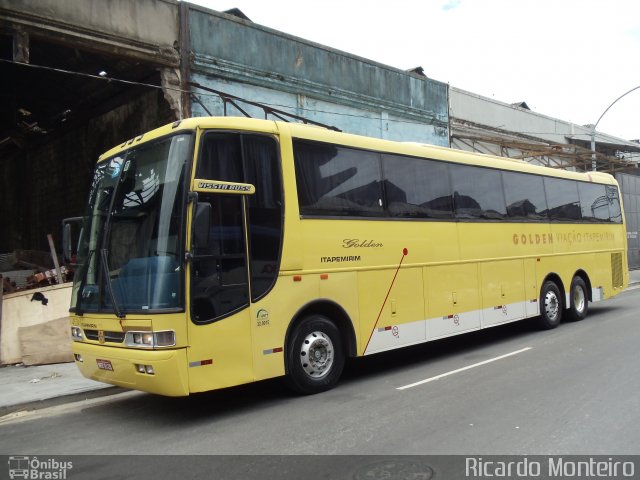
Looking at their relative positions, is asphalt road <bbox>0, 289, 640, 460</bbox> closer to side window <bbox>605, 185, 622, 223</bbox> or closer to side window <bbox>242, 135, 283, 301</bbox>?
side window <bbox>242, 135, 283, 301</bbox>

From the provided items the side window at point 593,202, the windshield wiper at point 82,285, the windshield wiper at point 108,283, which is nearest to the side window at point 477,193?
the side window at point 593,202

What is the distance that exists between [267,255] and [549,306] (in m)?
7.58

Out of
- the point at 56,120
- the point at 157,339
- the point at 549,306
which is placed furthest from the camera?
the point at 56,120

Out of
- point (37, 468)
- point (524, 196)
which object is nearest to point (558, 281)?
point (524, 196)

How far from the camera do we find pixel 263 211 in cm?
632

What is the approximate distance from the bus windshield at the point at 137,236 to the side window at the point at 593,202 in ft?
35.0

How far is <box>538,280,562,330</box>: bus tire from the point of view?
11.1 meters

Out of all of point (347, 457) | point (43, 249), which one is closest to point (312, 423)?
point (347, 457)

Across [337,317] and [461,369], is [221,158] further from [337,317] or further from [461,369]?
[461,369]

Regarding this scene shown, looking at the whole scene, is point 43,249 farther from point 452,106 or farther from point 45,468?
point 452,106

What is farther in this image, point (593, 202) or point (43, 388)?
point (593, 202)

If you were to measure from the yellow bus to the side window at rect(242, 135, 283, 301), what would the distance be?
0.02 m

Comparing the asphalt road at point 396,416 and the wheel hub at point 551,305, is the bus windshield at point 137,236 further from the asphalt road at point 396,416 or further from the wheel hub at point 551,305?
the wheel hub at point 551,305

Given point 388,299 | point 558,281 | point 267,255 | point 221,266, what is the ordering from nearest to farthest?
point 221,266 → point 267,255 → point 388,299 → point 558,281
